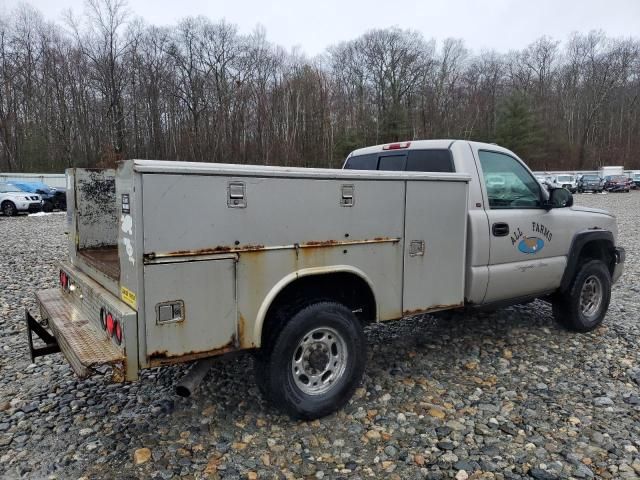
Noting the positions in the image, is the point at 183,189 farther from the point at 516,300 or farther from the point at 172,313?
the point at 516,300

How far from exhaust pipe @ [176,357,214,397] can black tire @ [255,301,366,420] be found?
37cm

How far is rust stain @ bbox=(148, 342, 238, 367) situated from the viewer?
2.93m

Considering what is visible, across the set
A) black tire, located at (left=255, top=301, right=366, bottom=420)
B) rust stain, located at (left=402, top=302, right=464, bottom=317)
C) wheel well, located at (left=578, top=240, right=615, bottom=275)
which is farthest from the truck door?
black tire, located at (left=255, top=301, right=366, bottom=420)

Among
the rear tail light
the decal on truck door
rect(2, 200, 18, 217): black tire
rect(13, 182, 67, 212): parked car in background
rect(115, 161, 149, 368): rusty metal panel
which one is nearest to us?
rect(115, 161, 149, 368): rusty metal panel

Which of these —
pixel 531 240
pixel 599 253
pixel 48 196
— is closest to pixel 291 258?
pixel 531 240

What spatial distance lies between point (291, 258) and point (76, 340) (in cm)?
156

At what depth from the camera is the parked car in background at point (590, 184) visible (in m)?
43.1

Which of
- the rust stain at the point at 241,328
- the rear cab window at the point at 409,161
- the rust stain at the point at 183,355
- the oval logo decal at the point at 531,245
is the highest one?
the rear cab window at the point at 409,161

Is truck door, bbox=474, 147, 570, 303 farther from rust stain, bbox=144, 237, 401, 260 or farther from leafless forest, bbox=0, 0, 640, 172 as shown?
leafless forest, bbox=0, 0, 640, 172

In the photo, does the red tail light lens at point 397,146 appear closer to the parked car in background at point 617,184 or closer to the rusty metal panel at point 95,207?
the rusty metal panel at point 95,207

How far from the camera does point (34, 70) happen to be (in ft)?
158

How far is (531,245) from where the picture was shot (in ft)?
16.2

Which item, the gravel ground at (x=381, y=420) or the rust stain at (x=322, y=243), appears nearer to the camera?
the gravel ground at (x=381, y=420)

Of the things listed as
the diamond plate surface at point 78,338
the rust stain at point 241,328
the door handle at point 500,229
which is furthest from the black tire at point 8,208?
the door handle at point 500,229
